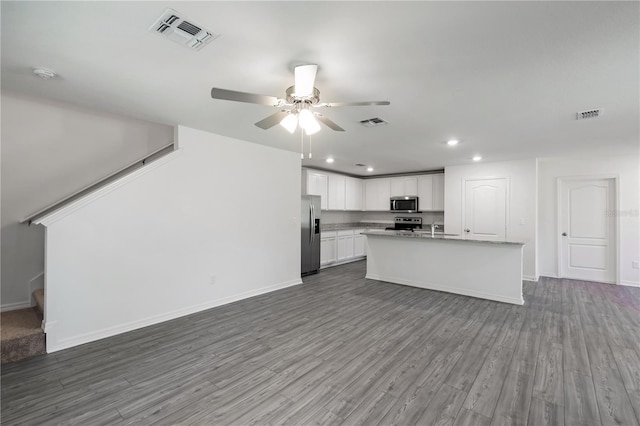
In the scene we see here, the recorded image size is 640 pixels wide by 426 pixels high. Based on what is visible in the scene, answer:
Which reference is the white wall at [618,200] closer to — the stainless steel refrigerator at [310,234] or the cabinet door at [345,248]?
the cabinet door at [345,248]

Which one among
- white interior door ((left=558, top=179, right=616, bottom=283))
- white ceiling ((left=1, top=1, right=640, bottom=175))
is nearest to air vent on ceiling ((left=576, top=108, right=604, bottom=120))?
white ceiling ((left=1, top=1, right=640, bottom=175))

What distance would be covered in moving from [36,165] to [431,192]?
7474mm

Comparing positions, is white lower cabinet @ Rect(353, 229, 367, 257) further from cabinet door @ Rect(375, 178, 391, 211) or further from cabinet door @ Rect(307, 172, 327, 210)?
cabinet door @ Rect(307, 172, 327, 210)

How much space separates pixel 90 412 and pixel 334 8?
3.10 meters

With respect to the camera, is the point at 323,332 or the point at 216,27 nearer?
the point at 216,27

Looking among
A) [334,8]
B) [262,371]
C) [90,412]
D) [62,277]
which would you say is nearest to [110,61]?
[334,8]

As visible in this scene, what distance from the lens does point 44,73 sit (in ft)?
7.68

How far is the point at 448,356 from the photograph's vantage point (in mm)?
2738

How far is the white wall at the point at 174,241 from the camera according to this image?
296cm

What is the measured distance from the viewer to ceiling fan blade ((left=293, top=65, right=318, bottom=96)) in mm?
1963

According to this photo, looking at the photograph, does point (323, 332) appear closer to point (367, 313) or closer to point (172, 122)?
point (367, 313)

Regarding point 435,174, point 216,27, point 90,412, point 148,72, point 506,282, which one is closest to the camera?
point 216,27

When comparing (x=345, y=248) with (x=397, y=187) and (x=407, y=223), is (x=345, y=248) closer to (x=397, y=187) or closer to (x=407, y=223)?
(x=407, y=223)

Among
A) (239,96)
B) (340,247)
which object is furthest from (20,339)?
(340,247)
